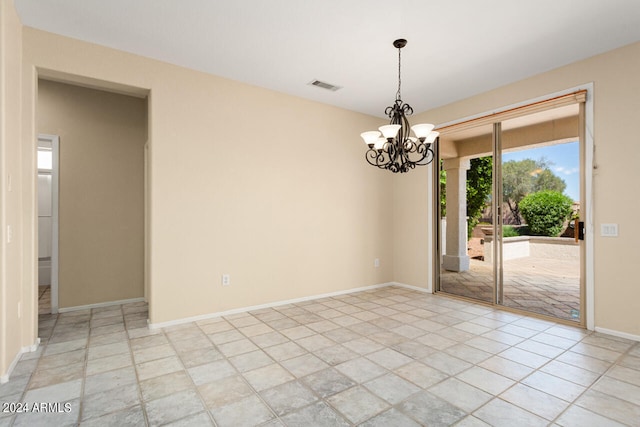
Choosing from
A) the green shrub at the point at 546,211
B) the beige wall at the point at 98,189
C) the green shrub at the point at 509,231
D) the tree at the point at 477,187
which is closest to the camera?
the green shrub at the point at 546,211

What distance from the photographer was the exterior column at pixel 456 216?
Answer: 17.5 feet

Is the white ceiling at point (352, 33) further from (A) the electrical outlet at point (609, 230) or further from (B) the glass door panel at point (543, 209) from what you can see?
(A) the electrical outlet at point (609, 230)

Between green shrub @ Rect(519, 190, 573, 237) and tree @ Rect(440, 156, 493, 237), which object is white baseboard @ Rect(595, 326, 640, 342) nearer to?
green shrub @ Rect(519, 190, 573, 237)

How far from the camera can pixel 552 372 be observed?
2.37 metres

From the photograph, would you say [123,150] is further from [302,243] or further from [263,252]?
[302,243]

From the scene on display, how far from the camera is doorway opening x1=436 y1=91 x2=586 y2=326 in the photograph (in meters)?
3.47

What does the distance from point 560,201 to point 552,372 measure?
205cm

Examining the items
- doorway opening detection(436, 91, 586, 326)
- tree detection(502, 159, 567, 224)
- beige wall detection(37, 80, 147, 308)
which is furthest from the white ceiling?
beige wall detection(37, 80, 147, 308)

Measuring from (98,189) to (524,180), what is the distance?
5321mm

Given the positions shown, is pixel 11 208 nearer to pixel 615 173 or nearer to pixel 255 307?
pixel 255 307

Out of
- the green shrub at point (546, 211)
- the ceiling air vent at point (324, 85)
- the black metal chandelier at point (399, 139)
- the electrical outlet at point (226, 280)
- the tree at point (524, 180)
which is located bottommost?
the electrical outlet at point (226, 280)

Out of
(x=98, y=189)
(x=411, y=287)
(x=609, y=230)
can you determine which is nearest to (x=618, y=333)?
(x=609, y=230)

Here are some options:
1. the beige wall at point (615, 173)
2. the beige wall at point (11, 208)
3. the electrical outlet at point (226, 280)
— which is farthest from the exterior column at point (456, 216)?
the beige wall at point (11, 208)

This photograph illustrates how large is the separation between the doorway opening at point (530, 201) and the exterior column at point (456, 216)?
0.18m
